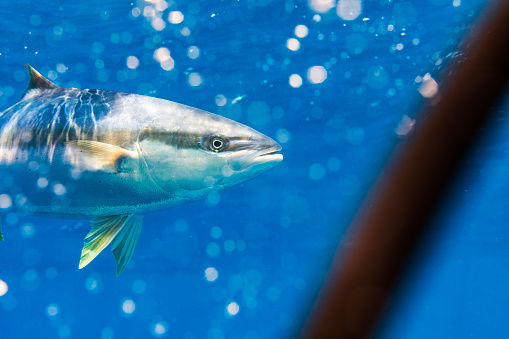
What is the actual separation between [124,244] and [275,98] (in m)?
13.5

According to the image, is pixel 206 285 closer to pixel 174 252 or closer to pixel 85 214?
pixel 174 252

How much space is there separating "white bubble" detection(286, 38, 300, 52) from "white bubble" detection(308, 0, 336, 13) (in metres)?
1.61

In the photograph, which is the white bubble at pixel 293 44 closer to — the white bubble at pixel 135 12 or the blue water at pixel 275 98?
the blue water at pixel 275 98

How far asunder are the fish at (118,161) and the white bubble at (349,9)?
8988mm

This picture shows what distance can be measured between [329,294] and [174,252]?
38896 mm

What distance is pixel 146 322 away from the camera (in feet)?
401

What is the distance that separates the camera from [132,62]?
13.8 metres

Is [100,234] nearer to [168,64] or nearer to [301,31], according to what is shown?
[301,31]

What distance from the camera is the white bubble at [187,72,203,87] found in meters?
14.8

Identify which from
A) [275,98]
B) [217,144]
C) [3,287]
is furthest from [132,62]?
[3,287]

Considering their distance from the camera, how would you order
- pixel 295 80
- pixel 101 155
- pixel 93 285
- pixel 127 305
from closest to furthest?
pixel 101 155, pixel 295 80, pixel 93 285, pixel 127 305

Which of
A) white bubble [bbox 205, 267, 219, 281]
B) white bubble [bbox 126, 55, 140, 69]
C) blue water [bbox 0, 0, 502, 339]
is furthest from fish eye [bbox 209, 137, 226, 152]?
white bubble [bbox 205, 267, 219, 281]

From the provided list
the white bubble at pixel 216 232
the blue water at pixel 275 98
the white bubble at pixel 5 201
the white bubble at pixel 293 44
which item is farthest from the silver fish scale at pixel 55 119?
the white bubble at pixel 216 232

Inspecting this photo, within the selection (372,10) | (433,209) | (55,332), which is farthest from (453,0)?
(55,332)
